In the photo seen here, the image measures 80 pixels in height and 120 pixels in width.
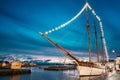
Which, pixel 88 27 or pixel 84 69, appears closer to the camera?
pixel 84 69

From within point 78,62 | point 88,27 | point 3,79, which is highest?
point 88,27

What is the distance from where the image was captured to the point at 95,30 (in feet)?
220

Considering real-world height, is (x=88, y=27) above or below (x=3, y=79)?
above

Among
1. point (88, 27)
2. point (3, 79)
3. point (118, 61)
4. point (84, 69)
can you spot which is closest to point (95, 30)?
point (88, 27)

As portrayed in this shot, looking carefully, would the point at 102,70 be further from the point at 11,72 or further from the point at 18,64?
the point at 18,64

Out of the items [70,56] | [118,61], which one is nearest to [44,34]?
[70,56]

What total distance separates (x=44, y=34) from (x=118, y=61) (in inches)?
1892

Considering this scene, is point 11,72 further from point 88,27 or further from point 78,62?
point 88,27

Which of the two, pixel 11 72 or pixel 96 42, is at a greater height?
pixel 96 42

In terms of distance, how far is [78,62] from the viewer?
48.7 meters

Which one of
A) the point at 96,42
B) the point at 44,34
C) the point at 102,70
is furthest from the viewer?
the point at 96,42

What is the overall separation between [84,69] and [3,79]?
2092 cm

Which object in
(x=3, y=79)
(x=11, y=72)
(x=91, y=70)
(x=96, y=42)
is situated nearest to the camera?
(x=3, y=79)

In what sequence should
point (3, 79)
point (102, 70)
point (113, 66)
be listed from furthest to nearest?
point (113, 66)
point (102, 70)
point (3, 79)
